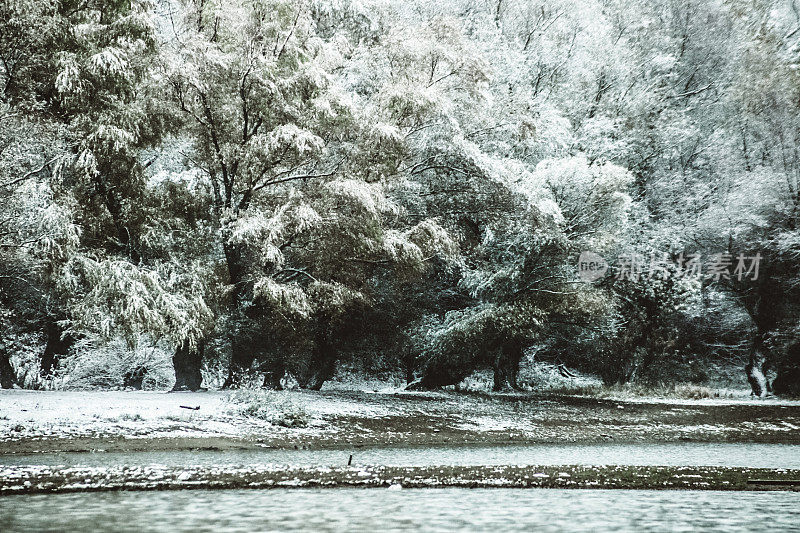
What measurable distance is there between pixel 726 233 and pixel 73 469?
24452 millimetres

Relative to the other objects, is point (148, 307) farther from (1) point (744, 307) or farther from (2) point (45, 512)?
(1) point (744, 307)

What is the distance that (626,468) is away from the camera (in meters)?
7.76

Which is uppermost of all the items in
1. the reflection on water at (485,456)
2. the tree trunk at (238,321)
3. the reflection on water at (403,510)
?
the tree trunk at (238,321)

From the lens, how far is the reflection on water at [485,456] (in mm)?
8797

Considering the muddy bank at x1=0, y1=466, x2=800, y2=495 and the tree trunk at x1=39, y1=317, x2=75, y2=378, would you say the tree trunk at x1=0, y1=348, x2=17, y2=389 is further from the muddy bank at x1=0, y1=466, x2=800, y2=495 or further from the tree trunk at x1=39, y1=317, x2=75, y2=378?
the muddy bank at x1=0, y1=466, x2=800, y2=495

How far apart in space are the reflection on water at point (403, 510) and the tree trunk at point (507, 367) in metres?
17.3

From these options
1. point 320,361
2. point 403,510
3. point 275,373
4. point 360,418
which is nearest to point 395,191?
point 275,373

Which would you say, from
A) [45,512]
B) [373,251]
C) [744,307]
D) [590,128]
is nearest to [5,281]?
[373,251]

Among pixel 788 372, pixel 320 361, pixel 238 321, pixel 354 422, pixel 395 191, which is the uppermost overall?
pixel 395 191

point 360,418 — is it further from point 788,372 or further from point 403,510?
point 788,372

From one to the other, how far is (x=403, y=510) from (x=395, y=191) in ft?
46.3

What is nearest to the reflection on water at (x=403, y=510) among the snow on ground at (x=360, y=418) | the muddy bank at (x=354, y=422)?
the muddy bank at (x=354, y=422)

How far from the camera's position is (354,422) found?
528 inches

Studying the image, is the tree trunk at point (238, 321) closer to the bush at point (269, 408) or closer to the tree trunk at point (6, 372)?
the bush at point (269, 408)
